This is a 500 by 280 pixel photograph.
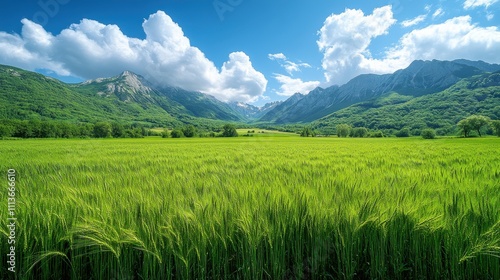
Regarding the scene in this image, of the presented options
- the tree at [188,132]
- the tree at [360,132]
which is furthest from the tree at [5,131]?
the tree at [360,132]

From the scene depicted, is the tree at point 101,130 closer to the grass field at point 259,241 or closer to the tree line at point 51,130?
the tree line at point 51,130

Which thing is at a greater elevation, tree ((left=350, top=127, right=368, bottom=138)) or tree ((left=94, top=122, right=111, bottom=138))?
tree ((left=94, top=122, right=111, bottom=138))

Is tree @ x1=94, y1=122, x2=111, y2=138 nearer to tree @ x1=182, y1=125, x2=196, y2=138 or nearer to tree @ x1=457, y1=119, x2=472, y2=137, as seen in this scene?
tree @ x1=182, y1=125, x2=196, y2=138

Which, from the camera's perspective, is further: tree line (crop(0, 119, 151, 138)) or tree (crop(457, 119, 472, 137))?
tree (crop(457, 119, 472, 137))

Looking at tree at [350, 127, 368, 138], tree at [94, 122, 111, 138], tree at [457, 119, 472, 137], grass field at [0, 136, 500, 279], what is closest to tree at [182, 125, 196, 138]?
tree at [94, 122, 111, 138]

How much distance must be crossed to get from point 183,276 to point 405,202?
7.54 ft

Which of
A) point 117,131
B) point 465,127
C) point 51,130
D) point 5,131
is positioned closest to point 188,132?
point 117,131

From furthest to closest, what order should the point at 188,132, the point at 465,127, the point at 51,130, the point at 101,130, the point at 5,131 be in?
the point at 188,132 < the point at 101,130 < the point at 465,127 < the point at 51,130 < the point at 5,131

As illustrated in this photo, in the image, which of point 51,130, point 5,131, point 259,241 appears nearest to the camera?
point 259,241

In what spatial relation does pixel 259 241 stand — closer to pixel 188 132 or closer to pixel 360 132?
pixel 188 132

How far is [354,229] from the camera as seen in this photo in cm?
183

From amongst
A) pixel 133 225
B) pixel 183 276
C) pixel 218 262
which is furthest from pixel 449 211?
pixel 133 225

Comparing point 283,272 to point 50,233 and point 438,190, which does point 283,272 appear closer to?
point 50,233

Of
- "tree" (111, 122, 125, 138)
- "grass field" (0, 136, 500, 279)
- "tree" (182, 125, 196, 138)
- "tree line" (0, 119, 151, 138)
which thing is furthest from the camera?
"tree" (182, 125, 196, 138)
